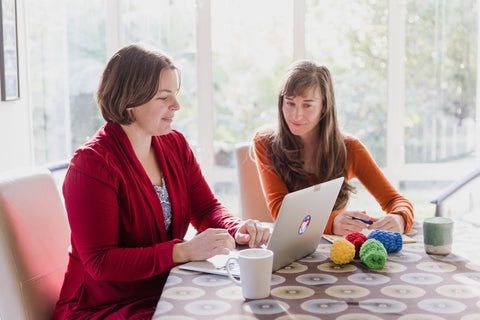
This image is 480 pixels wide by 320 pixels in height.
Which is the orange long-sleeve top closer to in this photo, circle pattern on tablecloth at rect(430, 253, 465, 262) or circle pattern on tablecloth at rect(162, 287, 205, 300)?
circle pattern on tablecloth at rect(430, 253, 465, 262)

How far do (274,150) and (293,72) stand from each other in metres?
0.30

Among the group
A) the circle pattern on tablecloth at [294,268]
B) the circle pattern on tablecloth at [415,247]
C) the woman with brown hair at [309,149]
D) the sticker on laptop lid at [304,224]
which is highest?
the woman with brown hair at [309,149]

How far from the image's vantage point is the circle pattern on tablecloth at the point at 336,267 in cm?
140

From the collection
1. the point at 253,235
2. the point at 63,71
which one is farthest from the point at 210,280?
the point at 63,71

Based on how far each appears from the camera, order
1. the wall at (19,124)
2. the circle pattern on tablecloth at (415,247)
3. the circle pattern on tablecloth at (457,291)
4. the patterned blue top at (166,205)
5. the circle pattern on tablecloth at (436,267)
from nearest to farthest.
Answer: the circle pattern on tablecloth at (457,291) → the circle pattern on tablecloth at (436,267) → the circle pattern on tablecloth at (415,247) → the patterned blue top at (166,205) → the wall at (19,124)

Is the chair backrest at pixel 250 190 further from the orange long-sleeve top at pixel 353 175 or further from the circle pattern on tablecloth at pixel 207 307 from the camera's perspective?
the circle pattern on tablecloth at pixel 207 307

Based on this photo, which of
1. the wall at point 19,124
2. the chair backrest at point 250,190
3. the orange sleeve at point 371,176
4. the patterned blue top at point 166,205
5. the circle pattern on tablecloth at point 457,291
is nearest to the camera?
the circle pattern on tablecloth at point 457,291

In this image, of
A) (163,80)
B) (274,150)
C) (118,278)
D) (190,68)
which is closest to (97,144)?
(163,80)

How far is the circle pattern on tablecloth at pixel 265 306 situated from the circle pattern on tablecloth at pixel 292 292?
0.04 metres

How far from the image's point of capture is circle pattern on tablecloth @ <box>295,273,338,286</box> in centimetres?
132

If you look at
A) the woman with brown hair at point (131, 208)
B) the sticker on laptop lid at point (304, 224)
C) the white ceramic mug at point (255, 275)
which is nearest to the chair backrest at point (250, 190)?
the woman with brown hair at point (131, 208)

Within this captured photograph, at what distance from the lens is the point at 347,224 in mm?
1734

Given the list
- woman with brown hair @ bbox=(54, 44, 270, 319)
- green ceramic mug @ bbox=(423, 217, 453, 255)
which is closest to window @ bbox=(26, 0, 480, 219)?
woman with brown hair @ bbox=(54, 44, 270, 319)

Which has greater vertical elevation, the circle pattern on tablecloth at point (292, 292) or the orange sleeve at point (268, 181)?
the orange sleeve at point (268, 181)
